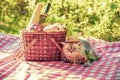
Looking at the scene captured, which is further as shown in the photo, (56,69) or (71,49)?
(71,49)

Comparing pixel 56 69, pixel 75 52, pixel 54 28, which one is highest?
pixel 54 28

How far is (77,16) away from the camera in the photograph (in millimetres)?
4656

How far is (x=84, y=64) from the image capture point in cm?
279

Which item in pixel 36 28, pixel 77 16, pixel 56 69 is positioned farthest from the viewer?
pixel 77 16

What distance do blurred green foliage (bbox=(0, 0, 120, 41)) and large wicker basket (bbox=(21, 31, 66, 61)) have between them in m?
1.38

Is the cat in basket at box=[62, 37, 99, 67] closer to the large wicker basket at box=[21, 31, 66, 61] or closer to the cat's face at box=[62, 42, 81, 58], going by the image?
the cat's face at box=[62, 42, 81, 58]

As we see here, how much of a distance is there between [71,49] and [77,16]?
6.28ft

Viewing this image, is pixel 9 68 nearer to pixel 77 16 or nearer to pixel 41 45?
pixel 41 45

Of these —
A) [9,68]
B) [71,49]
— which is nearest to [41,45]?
[71,49]

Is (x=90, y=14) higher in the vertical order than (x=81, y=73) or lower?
higher

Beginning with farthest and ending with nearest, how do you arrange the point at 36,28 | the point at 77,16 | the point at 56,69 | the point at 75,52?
the point at 77,16 → the point at 36,28 → the point at 75,52 → the point at 56,69

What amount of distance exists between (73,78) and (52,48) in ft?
2.01

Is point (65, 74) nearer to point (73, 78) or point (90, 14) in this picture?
point (73, 78)

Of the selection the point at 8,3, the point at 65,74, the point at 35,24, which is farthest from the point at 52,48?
the point at 8,3
